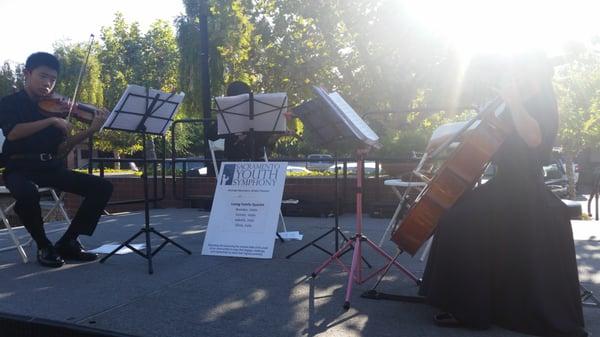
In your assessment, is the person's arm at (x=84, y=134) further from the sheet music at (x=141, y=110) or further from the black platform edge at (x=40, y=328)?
the black platform edge at (x=40, y=328)

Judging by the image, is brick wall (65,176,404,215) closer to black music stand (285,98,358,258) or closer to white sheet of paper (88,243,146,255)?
white sheet of paper (88,243,146,255)

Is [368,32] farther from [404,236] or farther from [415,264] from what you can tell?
[404,236]

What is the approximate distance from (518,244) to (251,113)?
10.2ft

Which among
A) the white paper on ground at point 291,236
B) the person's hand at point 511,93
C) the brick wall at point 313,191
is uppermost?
the person's hand at point 511,93

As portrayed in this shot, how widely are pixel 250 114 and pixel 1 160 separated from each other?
8.03ft

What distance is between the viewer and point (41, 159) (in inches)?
189

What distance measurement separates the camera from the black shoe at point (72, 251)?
4.86 meters

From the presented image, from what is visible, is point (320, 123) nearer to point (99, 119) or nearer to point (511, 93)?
point (511, 93)

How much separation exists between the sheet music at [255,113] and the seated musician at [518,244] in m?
2.58

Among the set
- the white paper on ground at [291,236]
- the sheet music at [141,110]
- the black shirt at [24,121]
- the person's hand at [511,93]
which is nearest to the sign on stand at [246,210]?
the sheet music at [141,110]

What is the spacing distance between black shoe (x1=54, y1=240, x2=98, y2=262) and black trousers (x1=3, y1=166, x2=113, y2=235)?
14 centimetres

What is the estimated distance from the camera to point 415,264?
4715 millimetres

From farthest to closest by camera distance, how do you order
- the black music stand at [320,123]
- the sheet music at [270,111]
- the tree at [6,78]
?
the tree at [6,78] < the sheet music at [270,111] < the black music stand at [320,123]

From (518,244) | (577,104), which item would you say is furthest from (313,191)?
(577,104)
